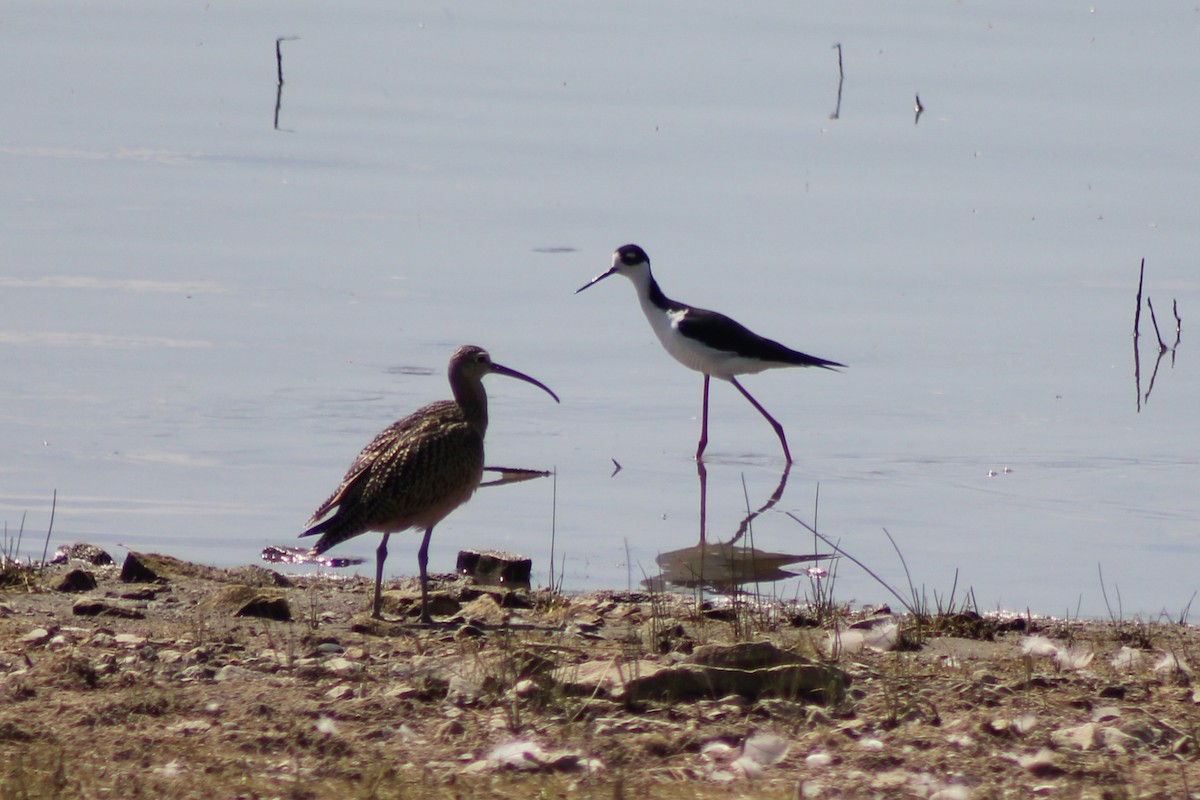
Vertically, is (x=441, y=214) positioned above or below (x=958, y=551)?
above

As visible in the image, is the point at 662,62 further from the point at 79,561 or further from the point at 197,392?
the point at 79,561

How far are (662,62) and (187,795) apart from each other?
2078cm

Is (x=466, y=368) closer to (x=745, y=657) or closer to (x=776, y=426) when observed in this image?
(x=745, y=657)

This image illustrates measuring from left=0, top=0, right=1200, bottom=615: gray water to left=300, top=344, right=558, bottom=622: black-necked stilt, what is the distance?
116cm

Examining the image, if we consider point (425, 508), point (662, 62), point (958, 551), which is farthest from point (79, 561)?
point (662, 62)

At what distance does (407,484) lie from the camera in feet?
24.5

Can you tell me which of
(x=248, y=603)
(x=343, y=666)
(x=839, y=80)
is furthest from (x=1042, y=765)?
(x=839, y=80)

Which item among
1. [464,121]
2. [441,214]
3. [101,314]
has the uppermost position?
[464,121]

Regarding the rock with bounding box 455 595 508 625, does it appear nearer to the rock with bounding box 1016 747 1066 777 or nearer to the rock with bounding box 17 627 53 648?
the rock with bounding box 17 627 53 648

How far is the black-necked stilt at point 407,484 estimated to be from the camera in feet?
24.4

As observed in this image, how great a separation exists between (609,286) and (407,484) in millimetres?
8488

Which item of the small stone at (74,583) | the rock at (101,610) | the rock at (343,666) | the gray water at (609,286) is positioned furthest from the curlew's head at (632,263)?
the rock at (343,666)

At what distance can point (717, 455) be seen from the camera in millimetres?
11828

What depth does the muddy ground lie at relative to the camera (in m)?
4.94
